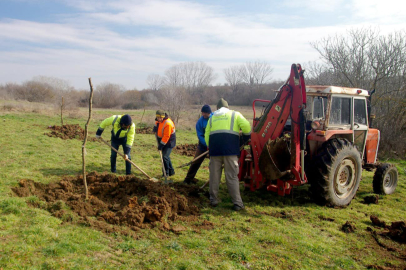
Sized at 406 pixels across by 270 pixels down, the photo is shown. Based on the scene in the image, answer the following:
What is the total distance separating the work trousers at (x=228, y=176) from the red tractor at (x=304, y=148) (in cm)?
53

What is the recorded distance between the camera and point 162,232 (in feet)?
14.1

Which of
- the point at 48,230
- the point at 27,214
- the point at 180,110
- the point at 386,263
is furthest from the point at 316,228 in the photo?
the point at 180,110

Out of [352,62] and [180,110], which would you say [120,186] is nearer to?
[352,62]

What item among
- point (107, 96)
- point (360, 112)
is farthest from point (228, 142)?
point (107, 96)

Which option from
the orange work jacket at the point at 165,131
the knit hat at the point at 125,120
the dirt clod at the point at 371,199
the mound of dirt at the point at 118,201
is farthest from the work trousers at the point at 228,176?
the dirt clod at the point at 371,199

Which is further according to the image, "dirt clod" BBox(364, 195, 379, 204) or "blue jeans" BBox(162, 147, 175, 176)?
"blue jeans" BBox(162, 147, 175, 176)

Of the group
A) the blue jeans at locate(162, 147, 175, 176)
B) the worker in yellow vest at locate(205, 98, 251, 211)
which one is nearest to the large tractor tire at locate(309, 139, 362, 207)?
the worker in yellow vest at locate(205, 98, 251, 211)

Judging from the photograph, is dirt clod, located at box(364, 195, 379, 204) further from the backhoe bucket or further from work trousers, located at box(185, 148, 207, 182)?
work trousers, located at box(185, 148, 207, 182)

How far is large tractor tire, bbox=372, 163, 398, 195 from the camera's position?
22.3 feet

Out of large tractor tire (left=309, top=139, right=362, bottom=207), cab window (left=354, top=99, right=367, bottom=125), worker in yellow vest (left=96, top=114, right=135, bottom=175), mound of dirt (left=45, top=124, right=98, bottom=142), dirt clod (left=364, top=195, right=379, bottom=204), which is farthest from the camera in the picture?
mound of dirt (left=45, top=124, right=98, bottom=142)

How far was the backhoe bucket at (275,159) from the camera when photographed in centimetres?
530

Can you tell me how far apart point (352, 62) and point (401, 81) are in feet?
7.21

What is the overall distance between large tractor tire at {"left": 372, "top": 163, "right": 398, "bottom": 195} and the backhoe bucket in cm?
281

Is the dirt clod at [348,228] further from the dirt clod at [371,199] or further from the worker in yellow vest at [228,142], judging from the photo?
the dirt clod at [371,199]
